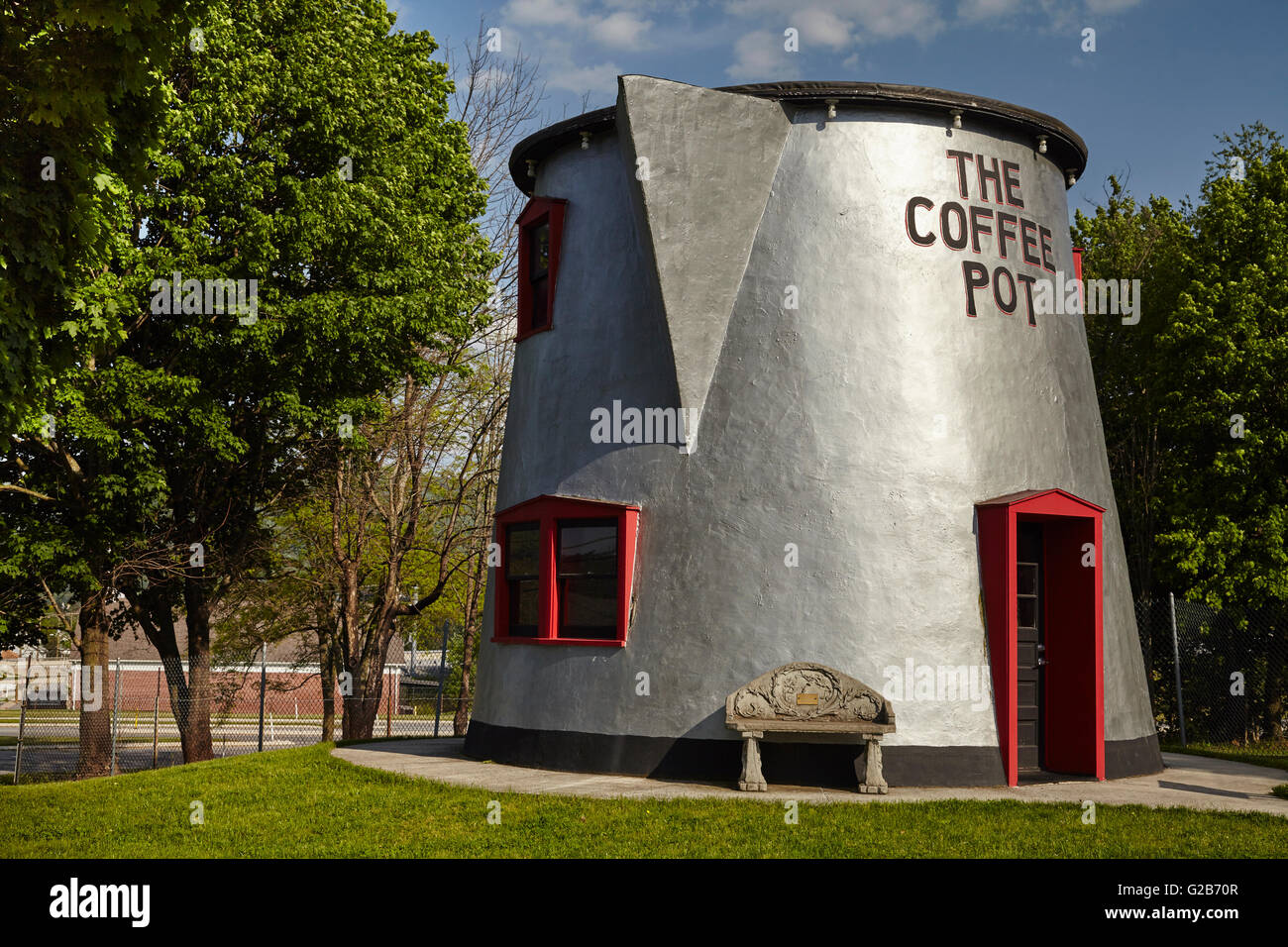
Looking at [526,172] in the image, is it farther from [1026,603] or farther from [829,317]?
[1026,603]

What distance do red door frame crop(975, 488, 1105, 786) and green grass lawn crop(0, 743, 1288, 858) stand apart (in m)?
1.98

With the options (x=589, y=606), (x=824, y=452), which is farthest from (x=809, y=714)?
(x=589, y=606)

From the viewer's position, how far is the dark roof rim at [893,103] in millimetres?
13070

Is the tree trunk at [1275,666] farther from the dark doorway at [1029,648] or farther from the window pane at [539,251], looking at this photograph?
the window pane at [539,251]

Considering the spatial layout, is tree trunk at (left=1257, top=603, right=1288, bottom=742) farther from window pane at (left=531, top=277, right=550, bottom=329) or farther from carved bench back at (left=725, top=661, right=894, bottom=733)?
window pane at (left=531, top=277, right=550, bottom=329)

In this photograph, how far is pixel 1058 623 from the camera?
13.4m

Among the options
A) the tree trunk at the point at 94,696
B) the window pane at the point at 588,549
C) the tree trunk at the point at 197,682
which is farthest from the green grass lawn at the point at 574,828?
the tree trunk at the point at 197,682

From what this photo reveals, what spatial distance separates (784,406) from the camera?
1272cm

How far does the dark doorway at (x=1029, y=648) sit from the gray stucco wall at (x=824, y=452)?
77 cm

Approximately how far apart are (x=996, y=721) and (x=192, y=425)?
12.8 metres

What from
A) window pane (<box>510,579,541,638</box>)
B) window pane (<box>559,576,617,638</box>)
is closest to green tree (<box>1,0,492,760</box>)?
window pane (<box>510,579,541,638</box>)

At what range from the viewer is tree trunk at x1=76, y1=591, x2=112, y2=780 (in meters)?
18.5

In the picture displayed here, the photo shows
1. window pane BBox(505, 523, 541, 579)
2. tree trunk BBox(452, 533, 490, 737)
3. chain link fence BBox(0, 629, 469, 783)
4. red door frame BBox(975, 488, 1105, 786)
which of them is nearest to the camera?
red door frame BBox(975, 488, 1105, 786)
